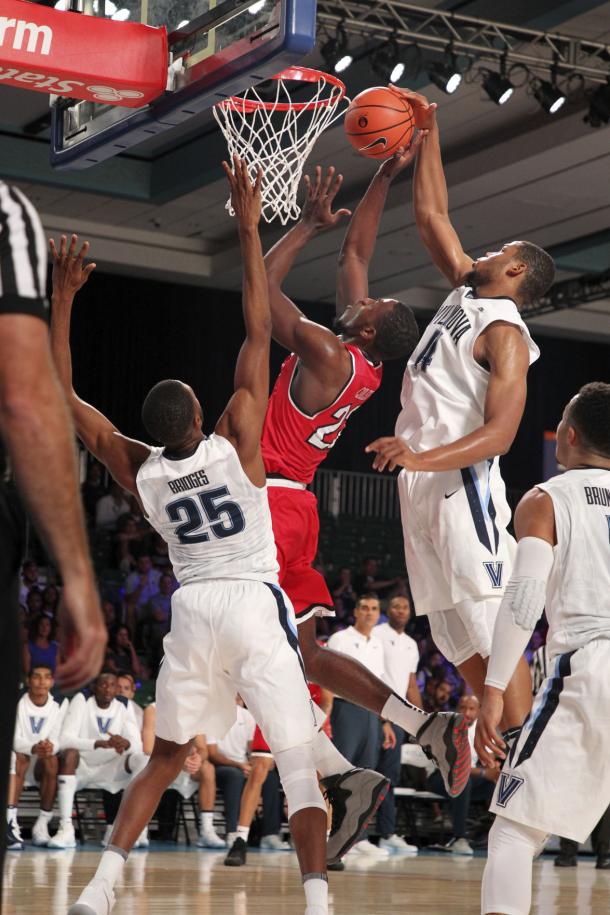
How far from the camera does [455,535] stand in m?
4.98

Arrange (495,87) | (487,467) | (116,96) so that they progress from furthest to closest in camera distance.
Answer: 1. (495,87)
2. (116,96)
3. (487,467)

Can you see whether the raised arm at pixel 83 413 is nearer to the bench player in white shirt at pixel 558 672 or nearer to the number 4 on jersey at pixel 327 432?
the number 4 on jersey at pixel 327 432

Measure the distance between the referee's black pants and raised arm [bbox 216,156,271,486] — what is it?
249cm

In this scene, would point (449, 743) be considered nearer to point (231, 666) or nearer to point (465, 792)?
point (231, 666)

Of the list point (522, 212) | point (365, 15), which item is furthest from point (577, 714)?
point (522, 212)

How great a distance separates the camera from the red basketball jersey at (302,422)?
18.4 ft

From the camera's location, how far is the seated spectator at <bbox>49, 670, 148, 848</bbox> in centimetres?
1048

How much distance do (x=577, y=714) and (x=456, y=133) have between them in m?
11.1

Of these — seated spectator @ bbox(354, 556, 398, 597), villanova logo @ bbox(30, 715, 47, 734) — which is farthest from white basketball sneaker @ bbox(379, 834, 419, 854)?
seated spectator @ bbox(354, 556, 398, 597)

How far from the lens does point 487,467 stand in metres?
5.11

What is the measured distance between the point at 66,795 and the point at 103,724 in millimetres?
735

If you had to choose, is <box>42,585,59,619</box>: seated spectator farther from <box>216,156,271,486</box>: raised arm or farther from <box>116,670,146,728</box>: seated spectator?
<box>216,156,271,486</box>: raised arm

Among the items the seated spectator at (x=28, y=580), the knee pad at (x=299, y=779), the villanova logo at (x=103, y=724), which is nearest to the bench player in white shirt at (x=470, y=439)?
the knee pad at (x=299, y=779)

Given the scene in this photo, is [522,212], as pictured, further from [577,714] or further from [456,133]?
[577,714]
